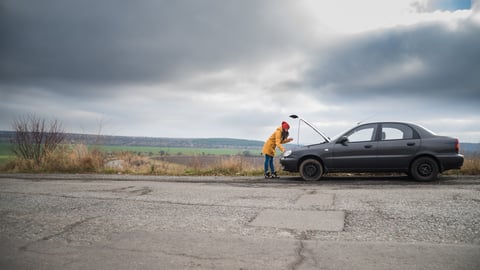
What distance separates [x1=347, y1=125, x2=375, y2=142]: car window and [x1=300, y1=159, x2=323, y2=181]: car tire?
124 centimetres

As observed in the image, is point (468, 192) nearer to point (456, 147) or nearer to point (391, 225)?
point (456, 147)

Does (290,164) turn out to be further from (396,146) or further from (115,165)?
(115,165)

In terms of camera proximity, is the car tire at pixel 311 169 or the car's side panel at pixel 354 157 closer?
the car's side panel at pixel 354 157

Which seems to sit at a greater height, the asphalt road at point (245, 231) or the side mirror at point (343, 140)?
the side mirror at point (343, 140)

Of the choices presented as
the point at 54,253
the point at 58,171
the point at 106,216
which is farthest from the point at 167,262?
the point at 58,171

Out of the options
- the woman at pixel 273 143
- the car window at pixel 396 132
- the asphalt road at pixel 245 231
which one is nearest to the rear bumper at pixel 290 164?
the woman at pixel 273 143

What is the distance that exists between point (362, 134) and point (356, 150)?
0.54 meters

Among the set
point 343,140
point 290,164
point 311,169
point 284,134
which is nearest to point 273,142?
point 284,134

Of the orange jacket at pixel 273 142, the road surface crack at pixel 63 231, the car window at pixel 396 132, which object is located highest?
the car window at pixel 396 132

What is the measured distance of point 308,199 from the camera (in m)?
6.22

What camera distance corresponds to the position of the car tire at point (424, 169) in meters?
8.80

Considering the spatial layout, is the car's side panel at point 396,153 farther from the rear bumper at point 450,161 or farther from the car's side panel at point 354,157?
the rear bumper at point 450,161

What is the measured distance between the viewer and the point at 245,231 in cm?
399

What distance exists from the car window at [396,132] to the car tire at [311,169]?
2049 millimetres
